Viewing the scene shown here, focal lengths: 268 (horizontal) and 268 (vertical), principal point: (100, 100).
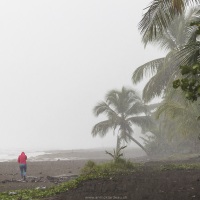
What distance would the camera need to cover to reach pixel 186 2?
841cm

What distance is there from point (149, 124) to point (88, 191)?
24.7 m

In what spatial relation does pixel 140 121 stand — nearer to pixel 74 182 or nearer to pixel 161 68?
pixel 161 68

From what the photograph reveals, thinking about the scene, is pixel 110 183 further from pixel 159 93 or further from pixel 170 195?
pixel 159 93

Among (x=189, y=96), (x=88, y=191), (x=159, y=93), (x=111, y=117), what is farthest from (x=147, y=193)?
(x=111, y=117)

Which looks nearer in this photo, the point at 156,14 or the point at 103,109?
the point at 156,14

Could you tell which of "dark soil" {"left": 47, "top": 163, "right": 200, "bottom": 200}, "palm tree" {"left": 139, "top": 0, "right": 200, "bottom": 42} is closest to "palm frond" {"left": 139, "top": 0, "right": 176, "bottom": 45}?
"palm tree" {"left": 139, "top": 0, "right": 200, "bottom": 42}

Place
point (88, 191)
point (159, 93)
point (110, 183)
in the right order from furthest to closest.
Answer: point (159, 93)
point (110, 183)
point (88, 191)

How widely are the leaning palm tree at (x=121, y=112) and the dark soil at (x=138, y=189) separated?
21.0 m

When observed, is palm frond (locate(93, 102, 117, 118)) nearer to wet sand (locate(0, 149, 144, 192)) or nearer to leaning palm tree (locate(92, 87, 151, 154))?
leaning palm tree (locate(92, 87, 151, 154))

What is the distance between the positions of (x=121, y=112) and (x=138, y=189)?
23833 mm

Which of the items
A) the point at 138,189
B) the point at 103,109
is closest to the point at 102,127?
the point at 103,109

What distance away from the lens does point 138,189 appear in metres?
8.97

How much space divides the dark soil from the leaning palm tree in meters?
21.0

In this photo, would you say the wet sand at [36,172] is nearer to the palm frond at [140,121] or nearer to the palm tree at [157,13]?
the palm frond at [140,121]
